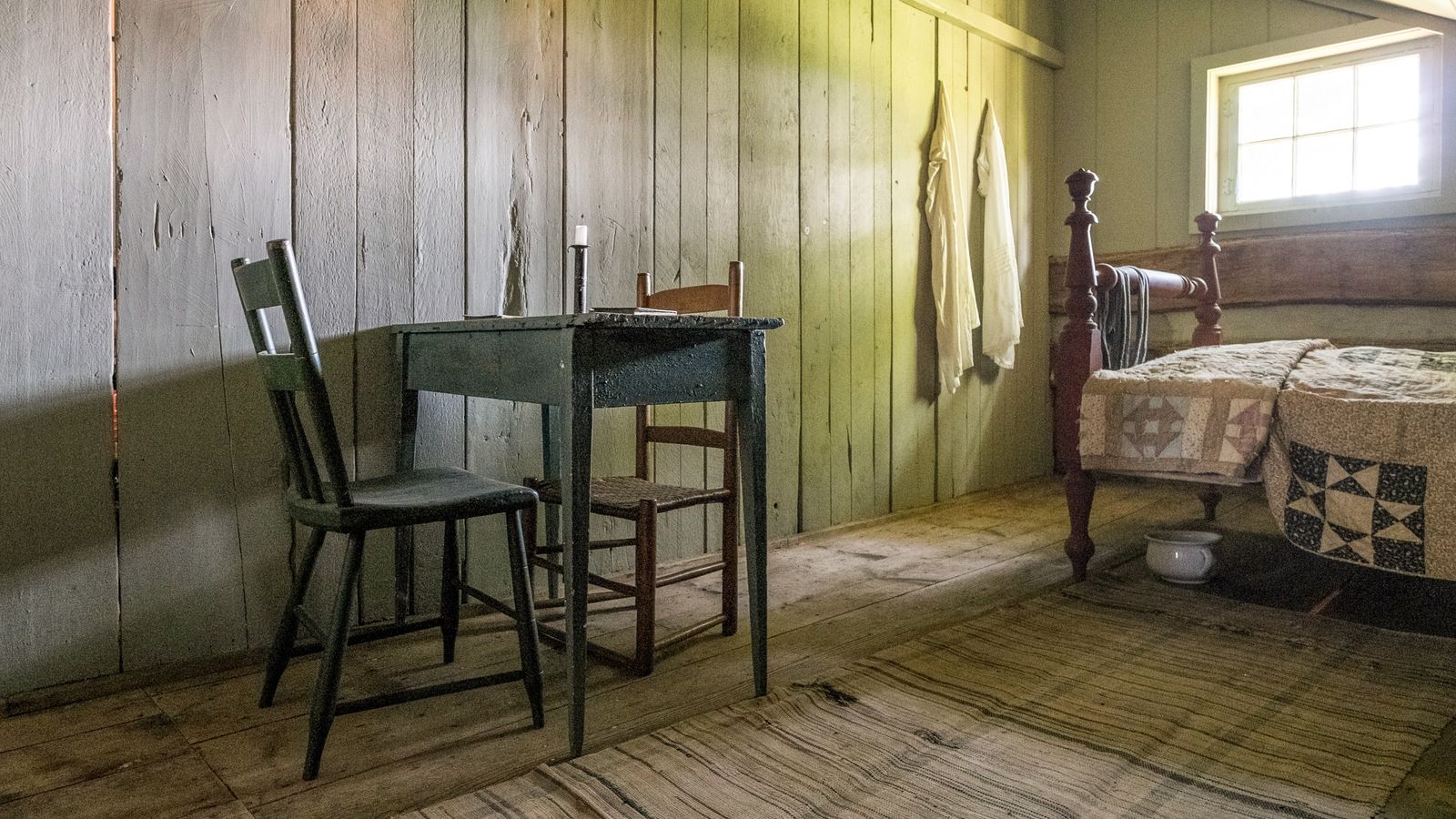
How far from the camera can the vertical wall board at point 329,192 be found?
193 centimetres

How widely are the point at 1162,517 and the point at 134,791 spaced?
324 cm

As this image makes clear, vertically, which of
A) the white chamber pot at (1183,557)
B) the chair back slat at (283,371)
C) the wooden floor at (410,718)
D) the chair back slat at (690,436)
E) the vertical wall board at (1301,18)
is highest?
the vertical wall board at (1301,18)

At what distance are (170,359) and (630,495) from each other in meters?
0.97

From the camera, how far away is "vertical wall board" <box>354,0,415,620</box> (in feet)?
6.65

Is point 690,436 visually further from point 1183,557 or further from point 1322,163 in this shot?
point 1322,163

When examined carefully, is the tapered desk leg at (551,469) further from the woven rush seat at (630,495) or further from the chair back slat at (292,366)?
the chair back slat at (292,366)

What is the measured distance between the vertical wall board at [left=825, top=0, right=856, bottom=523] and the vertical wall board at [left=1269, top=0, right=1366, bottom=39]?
6.43ft

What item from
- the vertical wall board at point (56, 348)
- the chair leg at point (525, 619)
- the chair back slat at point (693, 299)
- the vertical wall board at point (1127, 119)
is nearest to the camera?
the chair leg at point (525, 619)

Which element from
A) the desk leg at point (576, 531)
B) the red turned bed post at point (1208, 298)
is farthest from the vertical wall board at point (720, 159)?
the red turned bed post at point (1208, 298)

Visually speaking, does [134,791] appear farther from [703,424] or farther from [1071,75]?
[1071,75]

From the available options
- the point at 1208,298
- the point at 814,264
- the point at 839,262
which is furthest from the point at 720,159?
the point at 1208,298

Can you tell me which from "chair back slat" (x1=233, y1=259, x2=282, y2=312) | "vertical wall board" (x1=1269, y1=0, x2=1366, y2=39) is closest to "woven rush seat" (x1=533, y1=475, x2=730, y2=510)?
"chair back slat" (x1=233, y1=259, x2=282, y2=312)

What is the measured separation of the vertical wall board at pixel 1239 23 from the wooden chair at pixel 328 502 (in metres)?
3.83

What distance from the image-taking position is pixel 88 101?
1.67 meters
